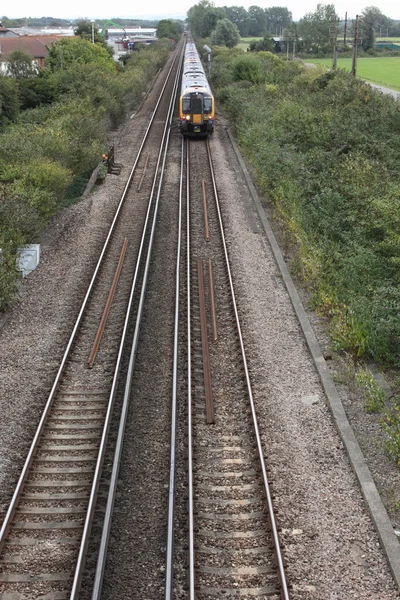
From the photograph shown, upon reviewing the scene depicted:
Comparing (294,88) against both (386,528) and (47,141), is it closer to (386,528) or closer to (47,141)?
(47,141)

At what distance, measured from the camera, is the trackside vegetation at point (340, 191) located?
1298 cm

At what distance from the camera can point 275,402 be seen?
35.8ft

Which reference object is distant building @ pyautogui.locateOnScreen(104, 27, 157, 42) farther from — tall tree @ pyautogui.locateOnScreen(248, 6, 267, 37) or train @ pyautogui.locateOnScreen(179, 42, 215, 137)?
train @ pyautogui.locateOnScreen(179, 42, 215, 137)

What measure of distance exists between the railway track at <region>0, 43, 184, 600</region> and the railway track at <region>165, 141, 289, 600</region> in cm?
120

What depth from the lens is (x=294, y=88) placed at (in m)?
40.4

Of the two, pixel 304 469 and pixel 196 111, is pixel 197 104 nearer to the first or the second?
pixel 196 111

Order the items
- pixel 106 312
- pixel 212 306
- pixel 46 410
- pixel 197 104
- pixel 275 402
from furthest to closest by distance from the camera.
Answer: pixel 197 104 < pixel 212 306 < pixel 106 312 < pixel 275 402 < pixel 46 410

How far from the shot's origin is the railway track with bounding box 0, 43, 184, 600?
7566mm

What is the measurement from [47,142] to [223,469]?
611 inches

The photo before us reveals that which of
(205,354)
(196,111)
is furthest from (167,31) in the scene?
(205,354)

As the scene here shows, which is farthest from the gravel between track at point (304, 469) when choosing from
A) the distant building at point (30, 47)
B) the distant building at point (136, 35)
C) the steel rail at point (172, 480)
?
the distant building at point (136, 35)

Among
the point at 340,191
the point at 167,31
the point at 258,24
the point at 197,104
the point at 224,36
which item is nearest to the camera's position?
the point at 340,191

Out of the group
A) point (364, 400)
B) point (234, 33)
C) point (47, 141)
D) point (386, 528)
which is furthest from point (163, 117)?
point (234, 33)

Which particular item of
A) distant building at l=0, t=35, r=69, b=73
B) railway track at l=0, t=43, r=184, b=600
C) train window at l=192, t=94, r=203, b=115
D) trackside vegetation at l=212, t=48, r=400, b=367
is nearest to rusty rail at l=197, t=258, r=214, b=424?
railway track at l=0, t=43, r=184, b=600
